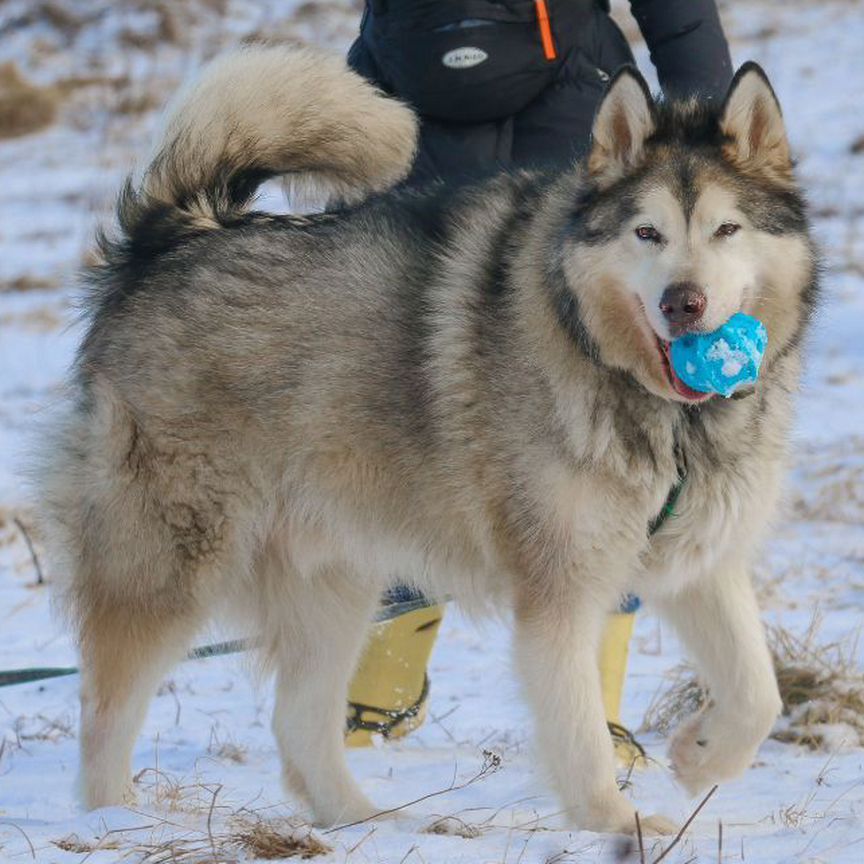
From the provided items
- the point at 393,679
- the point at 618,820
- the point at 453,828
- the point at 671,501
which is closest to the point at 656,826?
the point at 618,820

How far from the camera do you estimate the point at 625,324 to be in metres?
2.99

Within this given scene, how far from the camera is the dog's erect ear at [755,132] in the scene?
3.00m

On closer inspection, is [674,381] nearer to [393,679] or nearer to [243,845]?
[243,845]

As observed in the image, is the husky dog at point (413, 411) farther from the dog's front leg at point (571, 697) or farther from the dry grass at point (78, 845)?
the dry grass at point (78, 845)

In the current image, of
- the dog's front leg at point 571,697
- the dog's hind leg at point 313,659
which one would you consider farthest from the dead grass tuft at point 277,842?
the dog's hind leg at point 313,659

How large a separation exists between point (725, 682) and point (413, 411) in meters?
0.92

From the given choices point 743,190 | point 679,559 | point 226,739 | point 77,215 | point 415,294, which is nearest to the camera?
point 743,190

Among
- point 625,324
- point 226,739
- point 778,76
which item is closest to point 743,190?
point 625,324

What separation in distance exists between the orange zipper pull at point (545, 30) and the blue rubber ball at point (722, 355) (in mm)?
1170

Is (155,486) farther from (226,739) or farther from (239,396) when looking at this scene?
(226,739)

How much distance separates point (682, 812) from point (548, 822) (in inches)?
14.4

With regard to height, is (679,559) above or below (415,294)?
below

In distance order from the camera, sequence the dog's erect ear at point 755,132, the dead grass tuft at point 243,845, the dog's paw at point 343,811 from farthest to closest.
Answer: the dog's paw at point 343,811
the dog's erect ear at point 755,132
the dead grass tuft at point 243,845

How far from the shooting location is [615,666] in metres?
3.88
